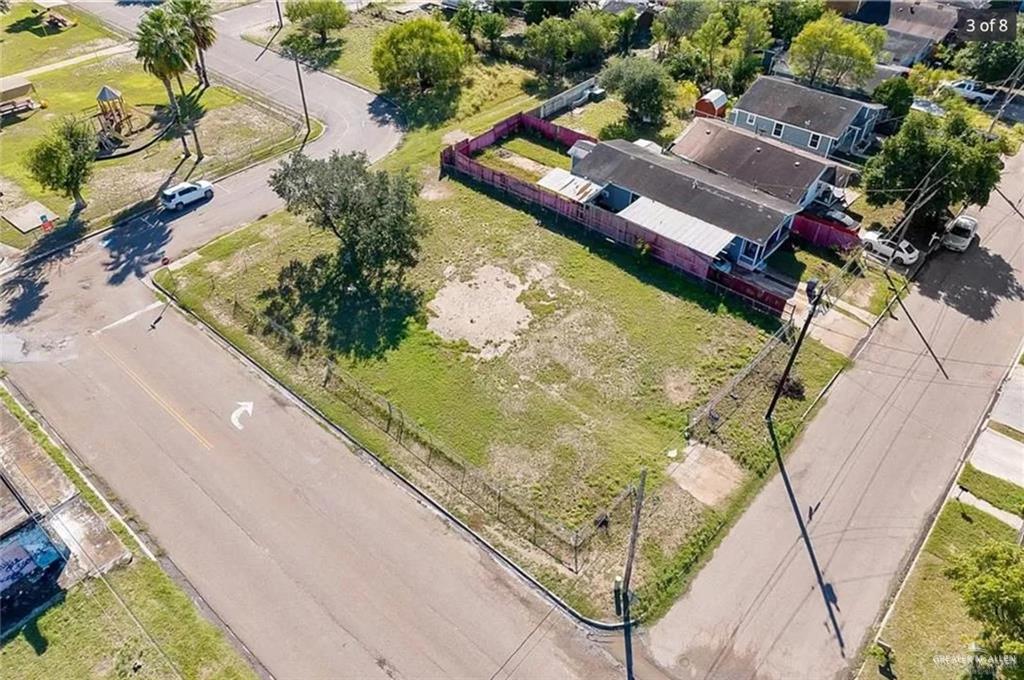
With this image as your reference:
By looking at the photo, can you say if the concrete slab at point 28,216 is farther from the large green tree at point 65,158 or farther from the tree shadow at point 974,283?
the tree shadow at point 974,283

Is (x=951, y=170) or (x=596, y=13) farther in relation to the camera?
(x=596, y=13)

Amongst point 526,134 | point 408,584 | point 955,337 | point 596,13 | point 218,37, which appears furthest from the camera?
point 218,37

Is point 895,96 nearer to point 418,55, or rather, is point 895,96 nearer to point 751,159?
point 751,159

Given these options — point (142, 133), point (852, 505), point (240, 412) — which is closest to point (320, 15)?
point (142, 133)

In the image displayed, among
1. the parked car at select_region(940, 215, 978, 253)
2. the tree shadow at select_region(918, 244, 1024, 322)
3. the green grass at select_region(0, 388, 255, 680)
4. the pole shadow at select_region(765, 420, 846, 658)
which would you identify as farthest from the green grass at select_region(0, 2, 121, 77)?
the parked car at select_region(940, 215, 978, 253)

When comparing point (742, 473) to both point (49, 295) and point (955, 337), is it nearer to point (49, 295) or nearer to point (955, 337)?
point (955, 337)

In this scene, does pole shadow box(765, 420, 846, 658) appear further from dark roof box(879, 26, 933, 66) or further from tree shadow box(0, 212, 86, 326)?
dark roof box(879, 26, 933, 66)

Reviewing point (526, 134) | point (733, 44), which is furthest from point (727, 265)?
point (733, 44)
